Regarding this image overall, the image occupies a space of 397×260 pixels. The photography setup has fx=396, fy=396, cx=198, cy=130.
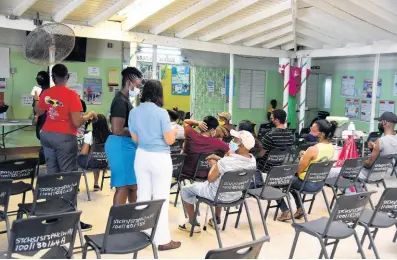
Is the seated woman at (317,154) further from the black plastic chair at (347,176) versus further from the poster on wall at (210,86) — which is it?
the poster on wall at (210,86)

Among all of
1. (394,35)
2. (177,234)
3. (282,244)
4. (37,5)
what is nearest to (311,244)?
(282,244)

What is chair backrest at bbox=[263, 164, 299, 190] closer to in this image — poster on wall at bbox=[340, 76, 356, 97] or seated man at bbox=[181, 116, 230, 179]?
seated man at bbox=[181, 116, 230, 179]

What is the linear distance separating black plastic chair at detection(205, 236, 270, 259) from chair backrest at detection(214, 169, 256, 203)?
4.40ft

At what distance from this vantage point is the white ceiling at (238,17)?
627 centimetres

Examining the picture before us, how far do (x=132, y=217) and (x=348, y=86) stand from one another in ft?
33.6

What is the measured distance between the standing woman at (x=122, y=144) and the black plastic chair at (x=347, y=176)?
91.7 inches

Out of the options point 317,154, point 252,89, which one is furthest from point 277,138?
point 252,89

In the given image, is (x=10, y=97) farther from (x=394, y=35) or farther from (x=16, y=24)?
(x=394, y=35)

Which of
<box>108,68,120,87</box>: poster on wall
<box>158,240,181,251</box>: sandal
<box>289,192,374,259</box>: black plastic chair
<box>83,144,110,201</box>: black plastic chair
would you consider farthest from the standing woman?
<box>108,68,120,87</box>: poster on wall

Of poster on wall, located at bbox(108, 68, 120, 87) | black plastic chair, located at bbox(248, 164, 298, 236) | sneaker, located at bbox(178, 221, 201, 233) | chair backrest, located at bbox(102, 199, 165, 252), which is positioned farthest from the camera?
poster on wall, located at bbox(108, 68, 120, 87)

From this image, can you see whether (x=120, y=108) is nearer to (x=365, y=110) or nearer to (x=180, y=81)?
(x=180, y=81)

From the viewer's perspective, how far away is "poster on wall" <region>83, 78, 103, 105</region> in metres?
8.53

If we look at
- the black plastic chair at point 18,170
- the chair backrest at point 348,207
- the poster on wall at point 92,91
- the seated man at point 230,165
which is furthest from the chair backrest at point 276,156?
the poster on wall at point 92,91

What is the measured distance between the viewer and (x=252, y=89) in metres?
11.4
